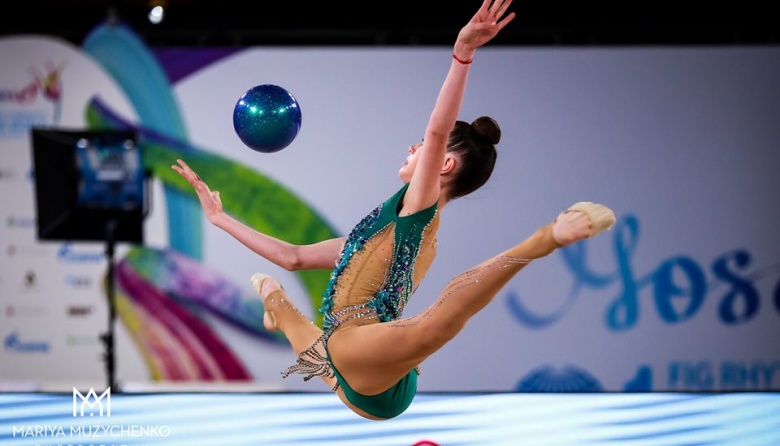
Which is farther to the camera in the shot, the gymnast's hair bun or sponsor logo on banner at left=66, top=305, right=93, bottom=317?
sponsor logo on banner at left=66, top=305, right=93, bottom=317

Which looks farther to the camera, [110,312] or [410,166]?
[110,312]

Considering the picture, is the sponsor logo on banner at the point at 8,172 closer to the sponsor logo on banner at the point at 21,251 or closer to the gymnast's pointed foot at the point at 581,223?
the sponsor logo on banner at the point at 21,251

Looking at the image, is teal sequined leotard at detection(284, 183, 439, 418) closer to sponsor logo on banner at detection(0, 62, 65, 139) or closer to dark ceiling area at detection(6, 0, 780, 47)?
dark ceiling area at detection(6, 0, 780, 47)

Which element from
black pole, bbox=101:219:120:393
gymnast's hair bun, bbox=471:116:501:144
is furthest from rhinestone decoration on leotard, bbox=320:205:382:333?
black pole, bbox=101:219:120:393

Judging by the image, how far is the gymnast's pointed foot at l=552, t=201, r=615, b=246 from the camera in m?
2.31

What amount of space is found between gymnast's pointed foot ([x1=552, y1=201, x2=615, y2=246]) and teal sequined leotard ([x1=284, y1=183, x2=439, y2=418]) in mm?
528

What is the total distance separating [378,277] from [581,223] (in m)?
0.77

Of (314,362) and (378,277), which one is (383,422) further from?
(378,277)

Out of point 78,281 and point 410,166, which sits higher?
point 410,166

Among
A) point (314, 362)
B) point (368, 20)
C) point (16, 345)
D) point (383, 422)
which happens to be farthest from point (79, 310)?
point (314, 362)

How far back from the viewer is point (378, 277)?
2867 mm

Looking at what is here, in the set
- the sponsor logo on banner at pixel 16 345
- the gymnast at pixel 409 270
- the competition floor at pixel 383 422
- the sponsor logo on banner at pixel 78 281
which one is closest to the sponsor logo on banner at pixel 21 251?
the sponsor logo on banner at pixel 78 281

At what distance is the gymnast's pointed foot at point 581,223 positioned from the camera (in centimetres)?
231

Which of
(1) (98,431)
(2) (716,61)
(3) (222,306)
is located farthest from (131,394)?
(2) (716,61)
